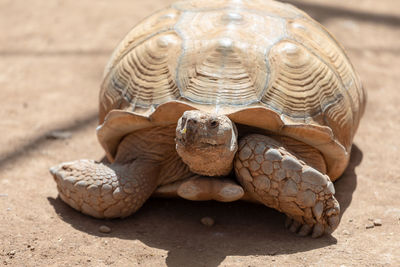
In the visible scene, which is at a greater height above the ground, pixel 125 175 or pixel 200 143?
pixel 200 143

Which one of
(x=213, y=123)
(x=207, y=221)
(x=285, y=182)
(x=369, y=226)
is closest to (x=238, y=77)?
(x=213, y=123)

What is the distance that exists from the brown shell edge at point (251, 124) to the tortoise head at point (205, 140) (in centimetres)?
14

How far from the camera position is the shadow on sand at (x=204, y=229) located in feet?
A: 9.11

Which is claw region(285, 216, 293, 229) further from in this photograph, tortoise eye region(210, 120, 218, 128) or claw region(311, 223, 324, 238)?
tortoise eye region(210, 120, 218, 128)

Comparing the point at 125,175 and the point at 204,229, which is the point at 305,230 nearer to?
the point at 204,229

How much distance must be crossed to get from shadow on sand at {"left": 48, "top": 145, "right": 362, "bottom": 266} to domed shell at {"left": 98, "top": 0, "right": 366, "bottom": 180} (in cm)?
47

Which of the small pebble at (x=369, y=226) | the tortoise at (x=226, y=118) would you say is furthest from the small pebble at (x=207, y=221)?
the small pebble at (x=369, y=226)

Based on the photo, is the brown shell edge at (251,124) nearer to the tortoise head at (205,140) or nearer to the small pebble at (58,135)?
the tortoise head at (205,140)

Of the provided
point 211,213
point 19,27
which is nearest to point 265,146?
point 211,213

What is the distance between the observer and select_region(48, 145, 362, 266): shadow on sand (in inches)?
109

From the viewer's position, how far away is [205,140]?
2643 mm

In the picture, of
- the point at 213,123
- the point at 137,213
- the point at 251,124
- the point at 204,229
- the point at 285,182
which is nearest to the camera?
the point at 213,123

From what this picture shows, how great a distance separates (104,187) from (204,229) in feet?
1.86

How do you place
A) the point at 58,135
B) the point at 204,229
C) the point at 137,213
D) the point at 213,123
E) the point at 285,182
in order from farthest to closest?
1. the point at 58,135
2. the point at 137,213
3. the point at 204,229
4. the point at 285,182
5. the point at 213,123
